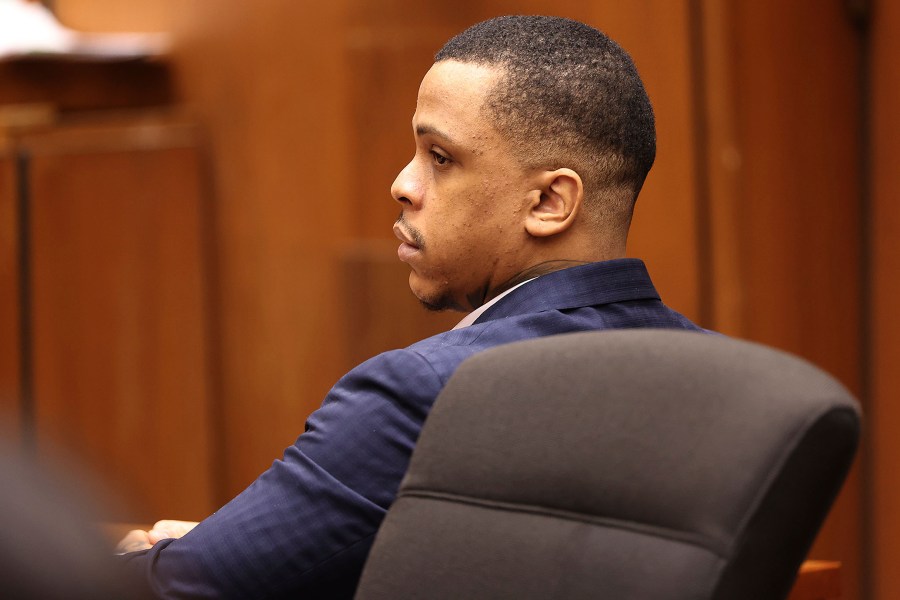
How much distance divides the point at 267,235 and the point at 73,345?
0.47 m

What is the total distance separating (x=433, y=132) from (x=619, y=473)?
38cm

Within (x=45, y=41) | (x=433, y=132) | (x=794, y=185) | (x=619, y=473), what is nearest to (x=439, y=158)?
(x=433, y=132)

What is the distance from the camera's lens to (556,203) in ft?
2.81

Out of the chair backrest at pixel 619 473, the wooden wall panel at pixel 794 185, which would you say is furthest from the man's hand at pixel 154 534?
the wooden wall panel at pixel 794 185

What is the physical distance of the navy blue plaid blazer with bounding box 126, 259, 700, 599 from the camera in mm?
706

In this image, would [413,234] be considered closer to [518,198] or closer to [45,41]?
[518,198]

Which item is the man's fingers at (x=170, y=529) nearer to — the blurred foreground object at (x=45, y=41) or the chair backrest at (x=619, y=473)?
the chair backrest at (x=619, y=473)

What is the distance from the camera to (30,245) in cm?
244

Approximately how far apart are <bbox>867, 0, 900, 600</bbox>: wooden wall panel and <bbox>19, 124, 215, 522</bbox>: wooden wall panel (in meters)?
1.24

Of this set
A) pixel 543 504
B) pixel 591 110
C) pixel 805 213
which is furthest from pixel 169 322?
pixel 543 504

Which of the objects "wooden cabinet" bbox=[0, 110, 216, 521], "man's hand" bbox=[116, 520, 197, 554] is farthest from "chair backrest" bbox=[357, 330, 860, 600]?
"wooden cabinet" bbox=[0, 110, 216, 521]

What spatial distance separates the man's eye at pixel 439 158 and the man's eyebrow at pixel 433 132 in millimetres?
17

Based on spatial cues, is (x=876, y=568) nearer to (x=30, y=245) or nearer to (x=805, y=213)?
(x=805, y=213)

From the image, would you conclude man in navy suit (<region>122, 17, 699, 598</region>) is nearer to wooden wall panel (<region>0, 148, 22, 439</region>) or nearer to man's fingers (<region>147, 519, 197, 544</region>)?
man's fingers (<region>147, 519, 197, 544</region>)
